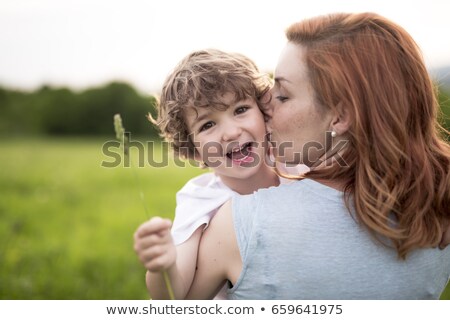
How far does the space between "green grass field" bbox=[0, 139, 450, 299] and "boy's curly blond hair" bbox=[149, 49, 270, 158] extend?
2.59 metres

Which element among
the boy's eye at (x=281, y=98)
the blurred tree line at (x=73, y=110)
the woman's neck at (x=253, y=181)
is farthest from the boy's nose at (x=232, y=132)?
the blurred tree line at (x=73, y=110)

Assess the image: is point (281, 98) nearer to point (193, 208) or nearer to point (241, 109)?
point (241, 109)

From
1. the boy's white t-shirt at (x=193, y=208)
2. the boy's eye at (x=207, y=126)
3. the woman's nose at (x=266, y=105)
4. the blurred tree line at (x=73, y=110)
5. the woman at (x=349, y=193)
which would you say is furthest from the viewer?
the blurred tree line at (x=73, y=110)

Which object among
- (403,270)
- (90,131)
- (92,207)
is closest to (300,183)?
(403,270)

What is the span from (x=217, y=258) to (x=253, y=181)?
3.26ft

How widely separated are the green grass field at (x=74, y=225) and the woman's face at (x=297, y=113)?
10.7 feet

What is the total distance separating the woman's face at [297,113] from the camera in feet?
7.71

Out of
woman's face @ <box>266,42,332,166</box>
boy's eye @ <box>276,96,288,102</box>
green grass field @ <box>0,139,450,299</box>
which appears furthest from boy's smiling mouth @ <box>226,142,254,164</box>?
green grass field @ <box>0,139,450,299</box>

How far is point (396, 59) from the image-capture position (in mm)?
2223

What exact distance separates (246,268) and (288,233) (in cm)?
21

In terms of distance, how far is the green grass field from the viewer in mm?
5383

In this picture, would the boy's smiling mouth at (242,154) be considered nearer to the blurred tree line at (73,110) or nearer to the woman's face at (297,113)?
the woman's face at (297,113)

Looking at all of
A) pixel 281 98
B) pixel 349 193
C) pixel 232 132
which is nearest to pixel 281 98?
pixel 281 98
